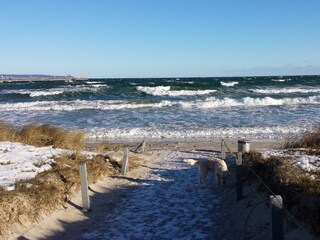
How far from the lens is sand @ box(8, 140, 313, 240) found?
6.14 m

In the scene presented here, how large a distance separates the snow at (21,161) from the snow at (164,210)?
66.3 inches

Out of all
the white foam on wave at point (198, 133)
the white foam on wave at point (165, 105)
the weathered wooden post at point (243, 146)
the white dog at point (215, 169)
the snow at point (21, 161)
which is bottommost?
the white foam on wave at point (198, 133)

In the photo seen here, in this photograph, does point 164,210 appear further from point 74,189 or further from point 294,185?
point 294,185

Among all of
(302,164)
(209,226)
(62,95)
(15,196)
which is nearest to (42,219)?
(15,196)

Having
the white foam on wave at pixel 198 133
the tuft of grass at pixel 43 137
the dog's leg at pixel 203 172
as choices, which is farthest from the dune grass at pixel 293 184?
the white foam on wave at pixel 198 133

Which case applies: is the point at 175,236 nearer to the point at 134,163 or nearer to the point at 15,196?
the point at 15,196

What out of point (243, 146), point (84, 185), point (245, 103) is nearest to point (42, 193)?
point (84, 185)

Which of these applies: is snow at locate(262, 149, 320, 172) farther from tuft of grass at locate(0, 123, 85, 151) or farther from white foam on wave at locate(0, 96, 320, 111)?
white foam on wave at locate(0, 96, 320, 111)

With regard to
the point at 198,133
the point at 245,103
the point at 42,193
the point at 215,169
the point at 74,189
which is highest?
the point at 42,193

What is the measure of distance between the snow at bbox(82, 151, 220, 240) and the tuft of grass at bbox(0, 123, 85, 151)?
3.06 meters

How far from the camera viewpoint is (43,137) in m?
11.9

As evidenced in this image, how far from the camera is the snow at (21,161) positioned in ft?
23.9

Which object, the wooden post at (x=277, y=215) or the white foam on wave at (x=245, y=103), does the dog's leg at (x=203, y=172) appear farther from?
the white foam on wave at (x=245, y=103)

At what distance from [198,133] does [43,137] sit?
7982mm
